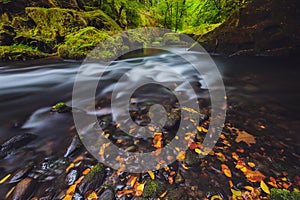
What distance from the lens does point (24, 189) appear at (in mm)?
1923

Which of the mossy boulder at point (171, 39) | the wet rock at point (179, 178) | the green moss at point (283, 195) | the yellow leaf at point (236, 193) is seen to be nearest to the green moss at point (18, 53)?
the wet rock at point (179, 178)

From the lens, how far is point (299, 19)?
6164mm

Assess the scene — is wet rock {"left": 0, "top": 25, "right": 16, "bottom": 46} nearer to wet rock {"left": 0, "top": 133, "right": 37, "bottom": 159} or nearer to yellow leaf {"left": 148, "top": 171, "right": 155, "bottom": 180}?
wet rock {"left": 0, "top": 133, "right": 37, "bottom": 159}

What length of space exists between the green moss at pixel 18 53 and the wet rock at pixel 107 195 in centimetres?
793

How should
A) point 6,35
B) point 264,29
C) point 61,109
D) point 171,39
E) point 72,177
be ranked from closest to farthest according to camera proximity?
point 72,177 → point 61,109 → point 264,29 → point 6,35 → point 171,39

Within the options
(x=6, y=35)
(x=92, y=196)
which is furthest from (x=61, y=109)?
(x=6, y=35)

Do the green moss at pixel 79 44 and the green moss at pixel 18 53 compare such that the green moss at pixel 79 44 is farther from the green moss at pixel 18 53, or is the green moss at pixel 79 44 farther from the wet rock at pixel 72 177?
the wet rock at pixel 72 177

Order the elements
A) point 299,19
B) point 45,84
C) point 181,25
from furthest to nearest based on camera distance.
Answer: point 181,25
point 299,19
point 45,84

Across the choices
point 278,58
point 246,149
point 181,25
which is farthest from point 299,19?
point 181,25

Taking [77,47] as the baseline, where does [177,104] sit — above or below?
below

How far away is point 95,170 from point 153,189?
2.50 feet

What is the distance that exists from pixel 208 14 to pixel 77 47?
40.6ft

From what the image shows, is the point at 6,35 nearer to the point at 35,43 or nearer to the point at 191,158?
the point at 35,43

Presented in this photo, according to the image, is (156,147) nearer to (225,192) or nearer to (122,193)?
(122,193)
